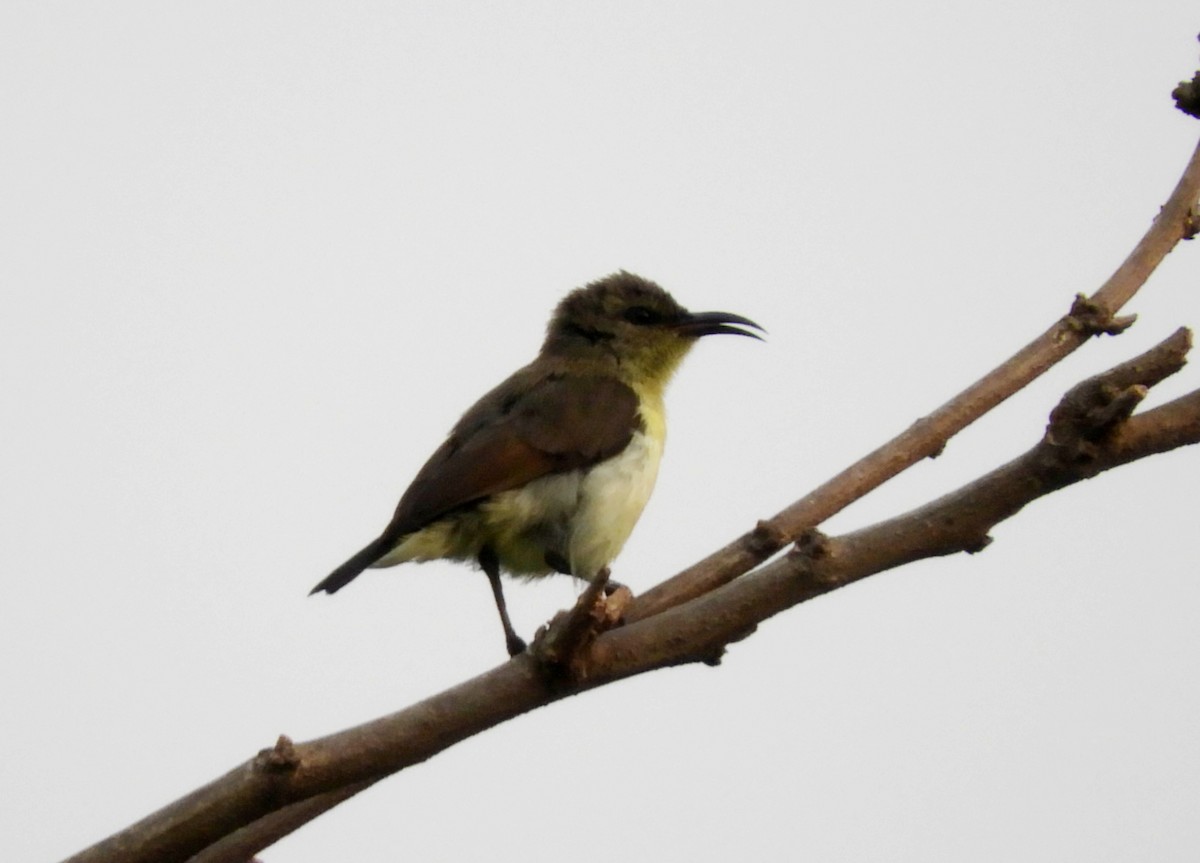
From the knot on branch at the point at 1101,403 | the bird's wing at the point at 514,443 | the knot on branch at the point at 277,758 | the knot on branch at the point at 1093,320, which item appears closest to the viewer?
the knot on branch at the point at 1101,403

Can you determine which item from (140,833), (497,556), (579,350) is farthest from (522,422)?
(140,833)

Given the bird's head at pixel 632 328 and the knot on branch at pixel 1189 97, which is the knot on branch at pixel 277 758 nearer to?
the knot on branch at pixel 1189 97

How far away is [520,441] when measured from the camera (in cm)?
592

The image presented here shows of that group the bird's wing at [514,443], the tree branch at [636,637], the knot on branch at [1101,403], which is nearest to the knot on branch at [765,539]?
the tree branch at [636,637]

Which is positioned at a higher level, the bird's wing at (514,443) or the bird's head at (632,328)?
the bird's head at (632,328)

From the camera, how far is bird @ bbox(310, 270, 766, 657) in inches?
217

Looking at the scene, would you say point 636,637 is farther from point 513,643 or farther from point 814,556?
point 513,643

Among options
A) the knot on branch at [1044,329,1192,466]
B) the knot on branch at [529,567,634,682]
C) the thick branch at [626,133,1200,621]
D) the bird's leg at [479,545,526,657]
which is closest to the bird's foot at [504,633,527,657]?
the bird's leg at [479,545,526,657]

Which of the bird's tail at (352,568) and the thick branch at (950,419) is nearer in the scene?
the thick branch at (950,419)

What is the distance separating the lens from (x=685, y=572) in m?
3.91

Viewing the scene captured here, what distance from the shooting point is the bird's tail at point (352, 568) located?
517 centimetres

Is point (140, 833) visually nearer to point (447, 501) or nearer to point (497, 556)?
point (447, 501)

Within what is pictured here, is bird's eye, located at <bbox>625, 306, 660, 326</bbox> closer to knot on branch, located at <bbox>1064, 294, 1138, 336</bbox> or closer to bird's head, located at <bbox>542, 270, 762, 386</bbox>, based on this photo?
bird's head, located at <bbox>542, 270, 762, 386</bbox>

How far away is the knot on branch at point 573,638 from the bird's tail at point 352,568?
2.24 metres
